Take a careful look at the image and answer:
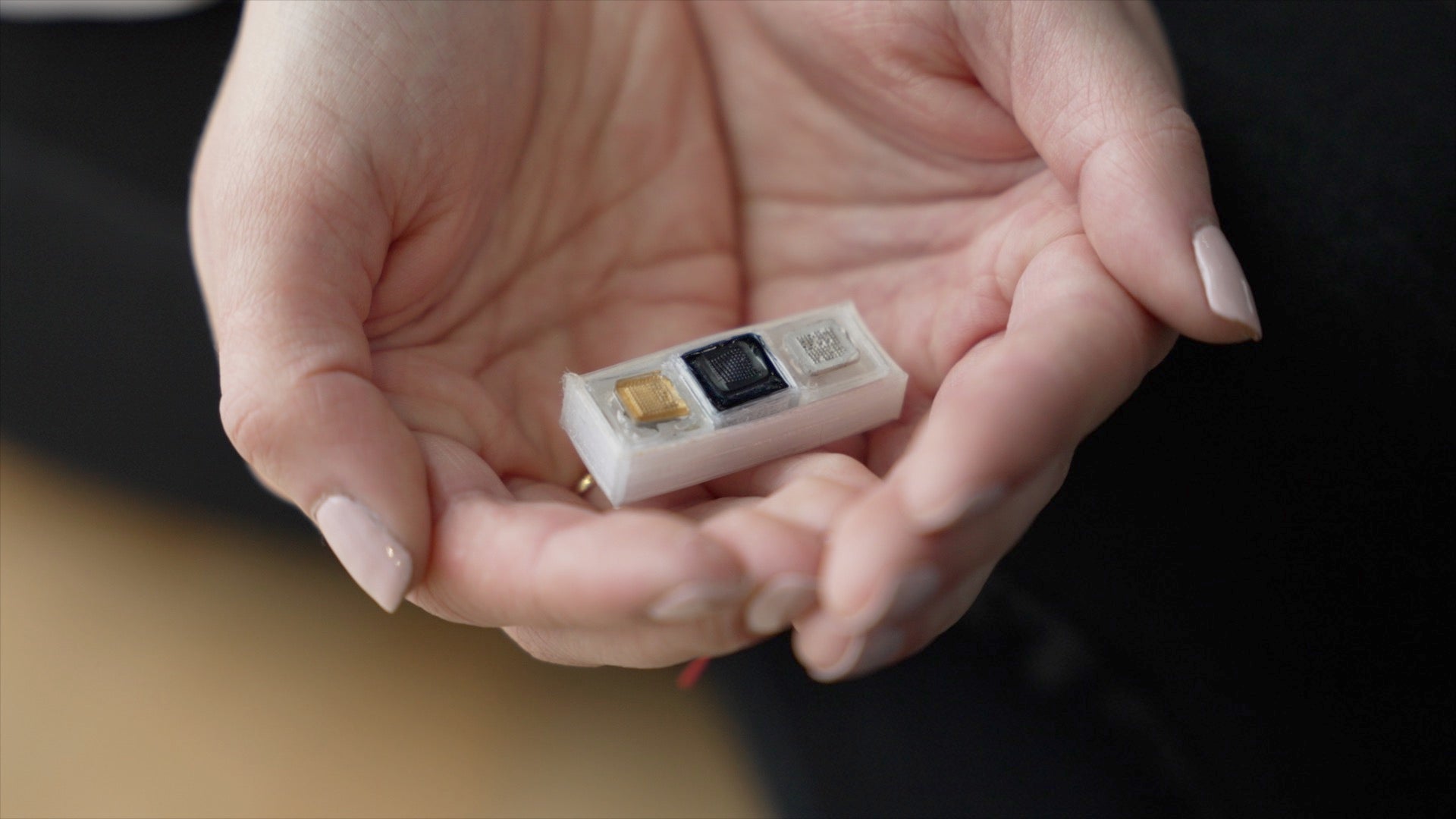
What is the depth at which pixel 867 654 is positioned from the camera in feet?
3.36

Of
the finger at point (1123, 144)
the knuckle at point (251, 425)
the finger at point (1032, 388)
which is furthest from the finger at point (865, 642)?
the knuckle at point (251, 425)

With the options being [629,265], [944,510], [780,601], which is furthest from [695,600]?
[629,265]

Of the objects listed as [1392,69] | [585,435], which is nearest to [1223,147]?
[1392,69]

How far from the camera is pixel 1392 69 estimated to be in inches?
77.9

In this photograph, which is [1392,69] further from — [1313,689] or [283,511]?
[283,511]

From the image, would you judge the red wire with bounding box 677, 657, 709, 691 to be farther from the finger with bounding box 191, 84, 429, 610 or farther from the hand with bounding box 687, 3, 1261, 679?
the finger with bounding box 191, 84, 429, 610

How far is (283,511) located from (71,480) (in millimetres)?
382

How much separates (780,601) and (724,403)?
372 mm

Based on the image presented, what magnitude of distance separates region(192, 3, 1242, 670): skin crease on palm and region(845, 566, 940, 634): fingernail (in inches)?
0.5

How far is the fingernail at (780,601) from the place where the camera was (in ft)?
3.21

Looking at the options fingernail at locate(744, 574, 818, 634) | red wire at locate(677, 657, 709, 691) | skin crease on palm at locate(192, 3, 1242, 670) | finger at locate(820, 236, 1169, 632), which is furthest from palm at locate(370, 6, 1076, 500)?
red wire at locate(677, 657, 709, 691)

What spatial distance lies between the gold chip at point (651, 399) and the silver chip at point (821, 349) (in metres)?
0.17

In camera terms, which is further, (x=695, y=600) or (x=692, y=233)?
(x=692, y=233)

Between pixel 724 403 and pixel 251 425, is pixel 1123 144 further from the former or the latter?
pixel 251 425
